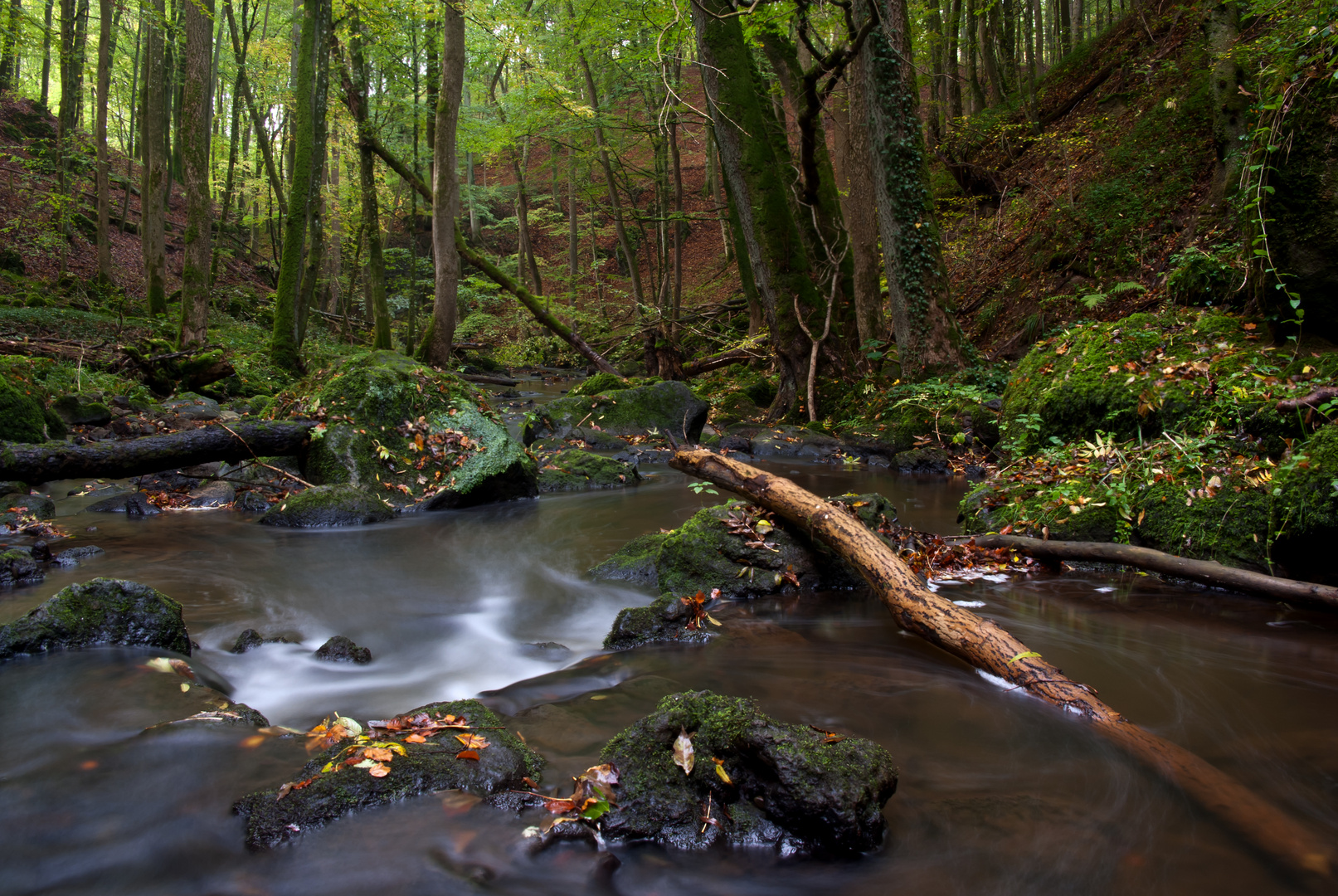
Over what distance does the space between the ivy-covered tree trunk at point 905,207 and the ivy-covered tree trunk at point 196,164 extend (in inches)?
430

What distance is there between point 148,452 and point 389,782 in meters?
5.40

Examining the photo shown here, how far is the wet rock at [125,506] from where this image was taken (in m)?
7.39

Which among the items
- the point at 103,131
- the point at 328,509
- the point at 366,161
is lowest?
the point at 328,509

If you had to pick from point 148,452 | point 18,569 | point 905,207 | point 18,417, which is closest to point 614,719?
point 18,569

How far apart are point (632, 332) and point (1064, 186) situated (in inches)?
389

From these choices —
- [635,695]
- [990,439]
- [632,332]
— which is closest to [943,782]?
[635,695]

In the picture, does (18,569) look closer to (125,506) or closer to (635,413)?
(125,506)

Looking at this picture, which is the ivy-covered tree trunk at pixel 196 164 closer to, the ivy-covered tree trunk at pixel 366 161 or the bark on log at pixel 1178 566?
the ivy-covered tree trunk at pixel 366 161

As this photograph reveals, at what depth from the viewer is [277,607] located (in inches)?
199

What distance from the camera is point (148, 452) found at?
639 centimetres

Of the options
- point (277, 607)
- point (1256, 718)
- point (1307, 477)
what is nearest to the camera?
point (1256, 718)

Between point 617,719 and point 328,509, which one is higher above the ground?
point 328,509

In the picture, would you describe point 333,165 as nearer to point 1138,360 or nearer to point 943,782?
point 1138,360

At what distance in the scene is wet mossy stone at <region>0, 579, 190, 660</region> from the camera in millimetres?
3582
